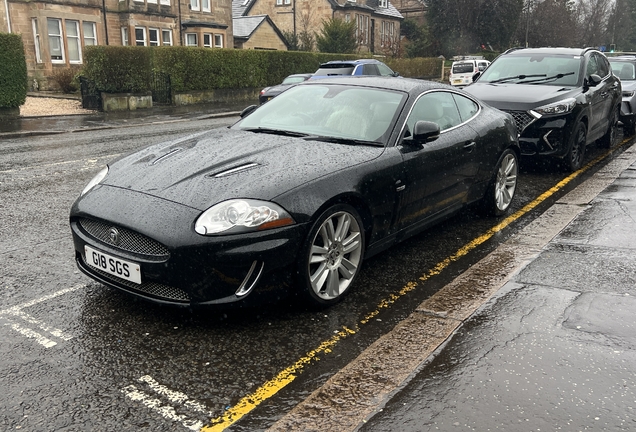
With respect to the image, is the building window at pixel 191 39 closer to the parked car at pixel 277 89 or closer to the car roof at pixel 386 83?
the parked car at pixel 277 89

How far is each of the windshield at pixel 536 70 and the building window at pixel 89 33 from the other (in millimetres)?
25764

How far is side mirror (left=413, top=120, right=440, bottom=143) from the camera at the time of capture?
468cm

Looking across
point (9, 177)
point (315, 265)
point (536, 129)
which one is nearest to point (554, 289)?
point (315, 265)

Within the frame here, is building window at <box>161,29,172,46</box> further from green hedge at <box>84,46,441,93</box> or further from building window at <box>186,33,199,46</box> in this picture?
green hedge at <box>84,46,441,93</box>

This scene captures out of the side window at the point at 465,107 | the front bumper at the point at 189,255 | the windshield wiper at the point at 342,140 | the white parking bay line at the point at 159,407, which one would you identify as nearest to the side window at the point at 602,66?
the side window at the point at 465,107

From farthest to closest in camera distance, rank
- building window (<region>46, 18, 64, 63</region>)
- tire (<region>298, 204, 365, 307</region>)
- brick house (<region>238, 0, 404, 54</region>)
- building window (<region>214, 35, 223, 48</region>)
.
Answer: brick house (<region>238, 0, 404, 54</region>) < building window (<region>214, 35, 223, 48</region>) < building window (<region>46, 18, 64, 63</region>) < tire (<region>298, 204, 365, 307</region>)

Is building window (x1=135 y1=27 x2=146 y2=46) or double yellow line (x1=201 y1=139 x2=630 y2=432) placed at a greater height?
building window (x1=135 y1=27 x2=146 y2=46)

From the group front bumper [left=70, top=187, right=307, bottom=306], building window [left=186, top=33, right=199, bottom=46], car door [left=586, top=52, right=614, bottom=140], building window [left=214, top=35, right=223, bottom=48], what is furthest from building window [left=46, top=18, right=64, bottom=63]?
front bumper [left=70, top=187, right=307, bottom=306]

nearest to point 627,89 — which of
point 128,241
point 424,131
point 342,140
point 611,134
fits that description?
point 611,134

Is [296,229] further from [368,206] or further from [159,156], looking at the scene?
[159,156]

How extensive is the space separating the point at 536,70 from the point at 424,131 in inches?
238

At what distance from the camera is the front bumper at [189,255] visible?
136 inches

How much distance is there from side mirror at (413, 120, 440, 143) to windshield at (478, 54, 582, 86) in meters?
5.54

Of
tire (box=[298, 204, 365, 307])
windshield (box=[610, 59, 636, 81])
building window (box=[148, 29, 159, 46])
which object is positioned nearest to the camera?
tire (box=[298, 204, 365, 307])
